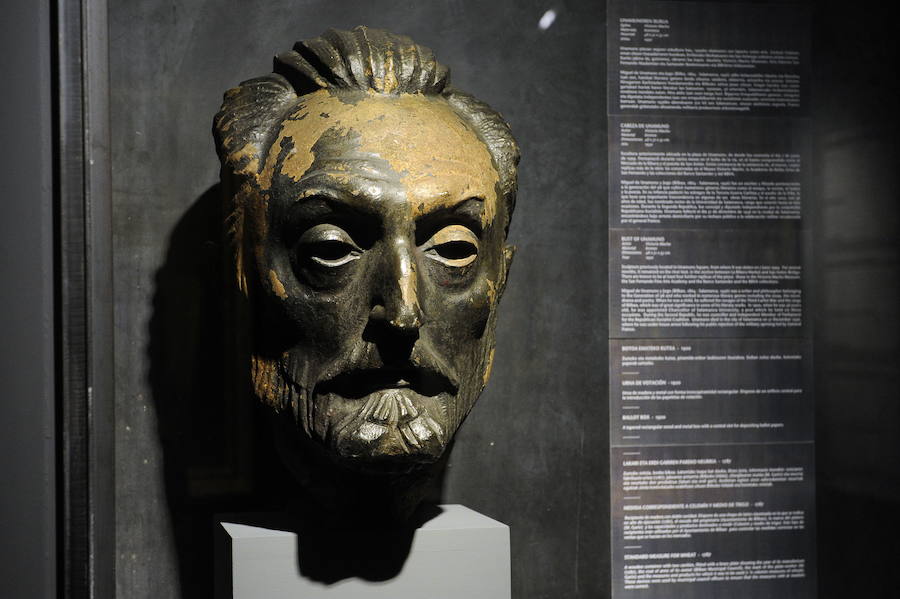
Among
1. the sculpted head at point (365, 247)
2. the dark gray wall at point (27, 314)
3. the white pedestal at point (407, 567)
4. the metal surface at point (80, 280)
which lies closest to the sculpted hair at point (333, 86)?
the sculpted head at point (365, 247)

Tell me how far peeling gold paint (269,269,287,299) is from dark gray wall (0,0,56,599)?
1.41 feet

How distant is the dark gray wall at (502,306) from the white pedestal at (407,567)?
0.36 meters

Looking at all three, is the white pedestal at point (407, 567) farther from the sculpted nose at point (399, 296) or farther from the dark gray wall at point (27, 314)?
the sculpted nose at point (399, 296)

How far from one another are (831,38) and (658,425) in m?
1.15

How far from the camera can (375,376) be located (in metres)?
1.97

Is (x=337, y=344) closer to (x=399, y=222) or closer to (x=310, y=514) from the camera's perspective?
(x=399, y=222)

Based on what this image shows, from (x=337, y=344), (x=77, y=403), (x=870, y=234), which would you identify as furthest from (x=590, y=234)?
(x=77, y=403)

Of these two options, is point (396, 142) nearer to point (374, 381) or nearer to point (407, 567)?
point (374, 381)

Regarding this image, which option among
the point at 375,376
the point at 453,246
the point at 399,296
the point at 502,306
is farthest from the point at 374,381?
the point at 502,306

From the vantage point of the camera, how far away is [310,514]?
226 cm

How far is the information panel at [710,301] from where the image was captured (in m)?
2.58

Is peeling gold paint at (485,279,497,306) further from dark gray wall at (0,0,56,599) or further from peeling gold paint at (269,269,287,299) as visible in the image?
dark gray wall at (0,0,56,599)

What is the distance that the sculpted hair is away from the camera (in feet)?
6.88

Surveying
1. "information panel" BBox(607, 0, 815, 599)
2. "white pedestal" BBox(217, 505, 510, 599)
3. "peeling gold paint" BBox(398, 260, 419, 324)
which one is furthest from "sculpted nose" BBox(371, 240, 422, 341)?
"information panel" BBox(607, 0, 815, 599)
